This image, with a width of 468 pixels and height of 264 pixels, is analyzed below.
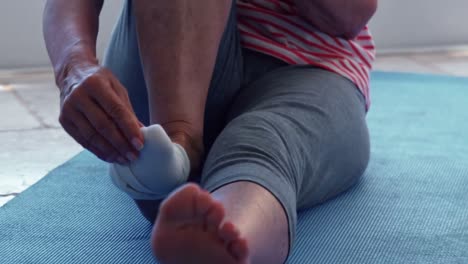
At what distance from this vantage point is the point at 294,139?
2.70 ft

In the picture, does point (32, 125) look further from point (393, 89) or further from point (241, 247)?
point (241, 247)

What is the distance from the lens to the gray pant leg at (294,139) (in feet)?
2.40

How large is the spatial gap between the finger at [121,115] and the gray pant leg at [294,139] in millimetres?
Result: 83

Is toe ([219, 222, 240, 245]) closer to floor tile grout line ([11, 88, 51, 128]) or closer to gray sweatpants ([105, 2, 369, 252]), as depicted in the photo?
gray sweatpants ([105, 2, 369, 252])

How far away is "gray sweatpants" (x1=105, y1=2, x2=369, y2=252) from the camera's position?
0.78 m

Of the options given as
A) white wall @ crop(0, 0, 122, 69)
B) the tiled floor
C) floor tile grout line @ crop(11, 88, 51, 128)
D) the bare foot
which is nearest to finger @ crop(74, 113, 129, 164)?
the bare foot

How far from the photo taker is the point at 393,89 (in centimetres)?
196

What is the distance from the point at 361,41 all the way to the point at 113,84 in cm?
47

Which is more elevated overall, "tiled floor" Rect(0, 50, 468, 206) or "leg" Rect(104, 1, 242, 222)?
"leg" Rect(104, 1, 242, 222)

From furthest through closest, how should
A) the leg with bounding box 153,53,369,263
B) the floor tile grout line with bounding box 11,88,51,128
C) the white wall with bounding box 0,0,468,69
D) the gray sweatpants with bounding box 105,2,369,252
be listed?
the white wall with bounding box 0,0,468,69, the floor tile grout line with bounding box 11,88,51,128, the gray sweatpants with bounding box 105,2,369,252, the leg with bounding box 153,53,369,263

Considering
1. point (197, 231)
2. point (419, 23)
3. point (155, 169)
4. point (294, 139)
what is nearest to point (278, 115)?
point (294, 139)

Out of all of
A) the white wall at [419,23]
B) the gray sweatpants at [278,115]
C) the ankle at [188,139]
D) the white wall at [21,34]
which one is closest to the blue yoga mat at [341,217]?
the gray sweatpants at [278,115]

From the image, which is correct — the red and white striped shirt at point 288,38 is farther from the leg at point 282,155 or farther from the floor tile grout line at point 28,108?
the floor tile grout line at point 28,108

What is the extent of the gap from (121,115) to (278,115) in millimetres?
209
